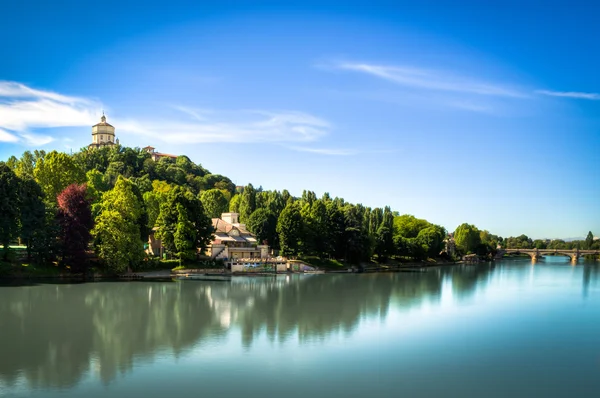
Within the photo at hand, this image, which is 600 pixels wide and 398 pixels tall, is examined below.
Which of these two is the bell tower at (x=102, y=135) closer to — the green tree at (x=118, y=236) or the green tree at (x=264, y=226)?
the green tree at (x=264, y=226)

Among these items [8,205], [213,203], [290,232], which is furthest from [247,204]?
[8,205]

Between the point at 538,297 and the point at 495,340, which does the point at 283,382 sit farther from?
the point at 538,297

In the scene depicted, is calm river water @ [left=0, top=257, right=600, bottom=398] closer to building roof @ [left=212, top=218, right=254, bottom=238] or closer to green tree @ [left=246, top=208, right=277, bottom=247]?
building roof @ [left=212, top=218, right=254, bottom=238]

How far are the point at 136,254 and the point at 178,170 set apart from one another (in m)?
59.6

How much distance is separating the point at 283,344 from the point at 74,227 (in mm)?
25947

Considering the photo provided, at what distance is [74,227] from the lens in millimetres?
39312

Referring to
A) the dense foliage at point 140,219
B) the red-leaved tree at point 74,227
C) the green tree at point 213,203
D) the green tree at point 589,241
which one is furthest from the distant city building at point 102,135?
the green tree at point 589,241

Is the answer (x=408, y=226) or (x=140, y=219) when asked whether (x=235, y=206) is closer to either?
(x=140, y=219)

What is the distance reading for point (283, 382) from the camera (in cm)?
1582

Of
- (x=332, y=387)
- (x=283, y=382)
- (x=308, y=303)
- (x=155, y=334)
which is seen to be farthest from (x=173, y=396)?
(x=308, y=303)

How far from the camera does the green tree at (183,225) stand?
151 ft

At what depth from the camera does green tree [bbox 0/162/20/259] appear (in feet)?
118

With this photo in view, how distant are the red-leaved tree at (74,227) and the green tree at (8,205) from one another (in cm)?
349

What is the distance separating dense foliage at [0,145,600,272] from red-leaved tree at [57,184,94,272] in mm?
75
